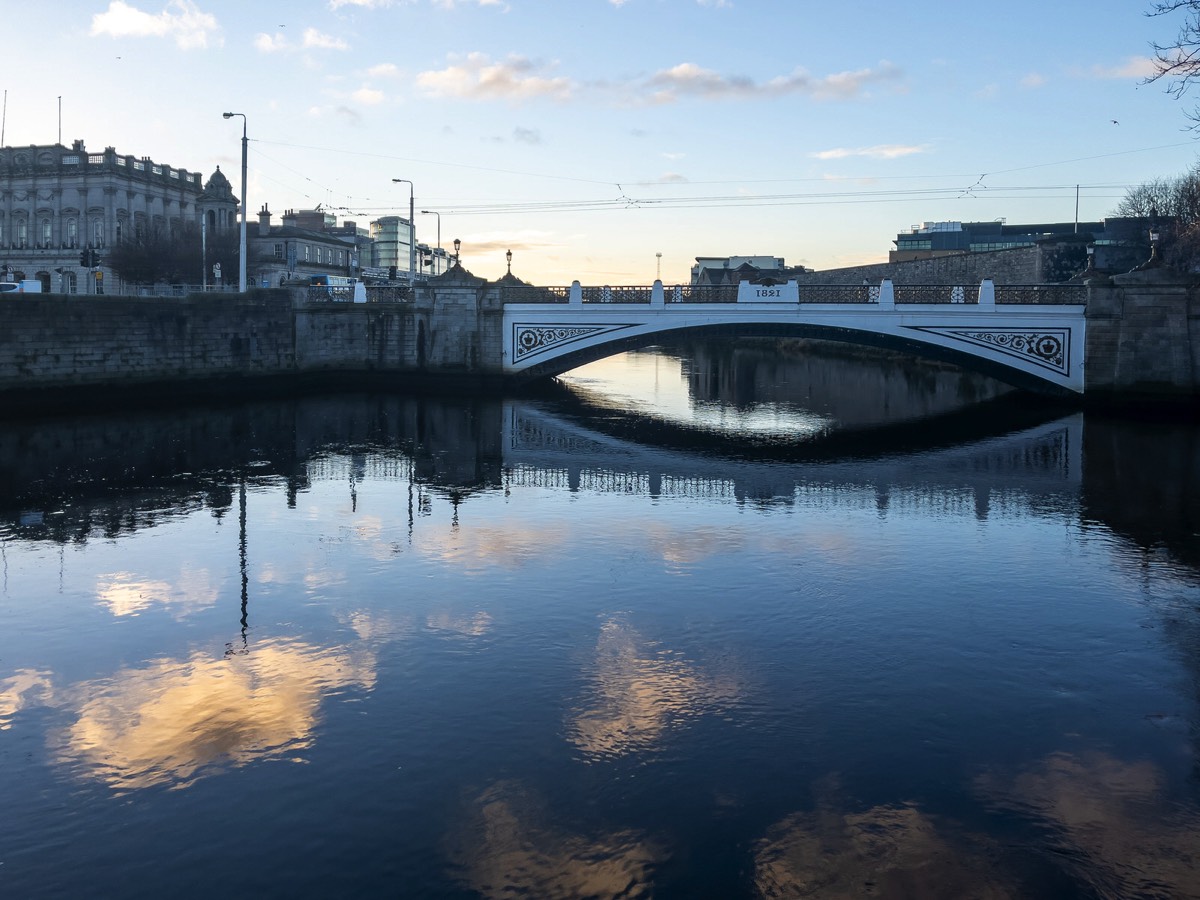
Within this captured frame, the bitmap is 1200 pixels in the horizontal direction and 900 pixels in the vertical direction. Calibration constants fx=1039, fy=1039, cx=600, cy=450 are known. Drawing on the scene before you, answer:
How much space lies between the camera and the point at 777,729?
37.0ft

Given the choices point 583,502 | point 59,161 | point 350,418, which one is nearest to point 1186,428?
point 583,502

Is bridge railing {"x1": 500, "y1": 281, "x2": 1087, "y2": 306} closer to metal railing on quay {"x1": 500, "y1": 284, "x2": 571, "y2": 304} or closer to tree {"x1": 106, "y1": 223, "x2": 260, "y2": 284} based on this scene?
metal railing on quay {"x1": 500, "y1": 284, "x2": 571, "y2": 304}

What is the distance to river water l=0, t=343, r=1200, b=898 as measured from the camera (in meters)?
8.82

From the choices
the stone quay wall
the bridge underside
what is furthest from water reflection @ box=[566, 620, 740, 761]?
the stone quay wall

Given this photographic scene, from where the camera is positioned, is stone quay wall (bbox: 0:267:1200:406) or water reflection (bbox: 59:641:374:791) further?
stone quay wall (bbox: 0:267:1200:406)

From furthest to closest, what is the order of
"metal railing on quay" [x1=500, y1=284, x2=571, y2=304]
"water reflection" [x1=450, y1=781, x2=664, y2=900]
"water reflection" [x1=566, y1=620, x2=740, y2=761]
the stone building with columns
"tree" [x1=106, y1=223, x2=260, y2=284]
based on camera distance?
1. the stone building with columns
2. "tree" [x1=106, y1=223, x2=260, y2=284]
3. "metal railing on quay" [x1=500, y1=284, x2=571, y2=304]
4. "water reflection" [x1=566, y1=620, x2=740, y2=761]
5. "water reflection" [x1=450, y1=781, x2=664, y2=900]

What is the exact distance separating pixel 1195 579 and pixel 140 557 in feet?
60.0

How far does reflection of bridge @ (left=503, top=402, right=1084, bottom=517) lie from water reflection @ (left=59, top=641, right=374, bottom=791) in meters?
13.5

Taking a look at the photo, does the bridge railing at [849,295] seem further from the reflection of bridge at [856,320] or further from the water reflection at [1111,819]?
the water reflection at [1111,819]

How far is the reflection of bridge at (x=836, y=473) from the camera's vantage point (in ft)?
82.9

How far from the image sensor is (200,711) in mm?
11711

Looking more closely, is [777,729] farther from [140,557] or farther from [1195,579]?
[140,557]

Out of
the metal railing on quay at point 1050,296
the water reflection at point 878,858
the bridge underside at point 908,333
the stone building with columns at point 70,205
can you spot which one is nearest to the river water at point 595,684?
the water reflection at point 878,858

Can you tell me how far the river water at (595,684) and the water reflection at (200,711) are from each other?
56mm
